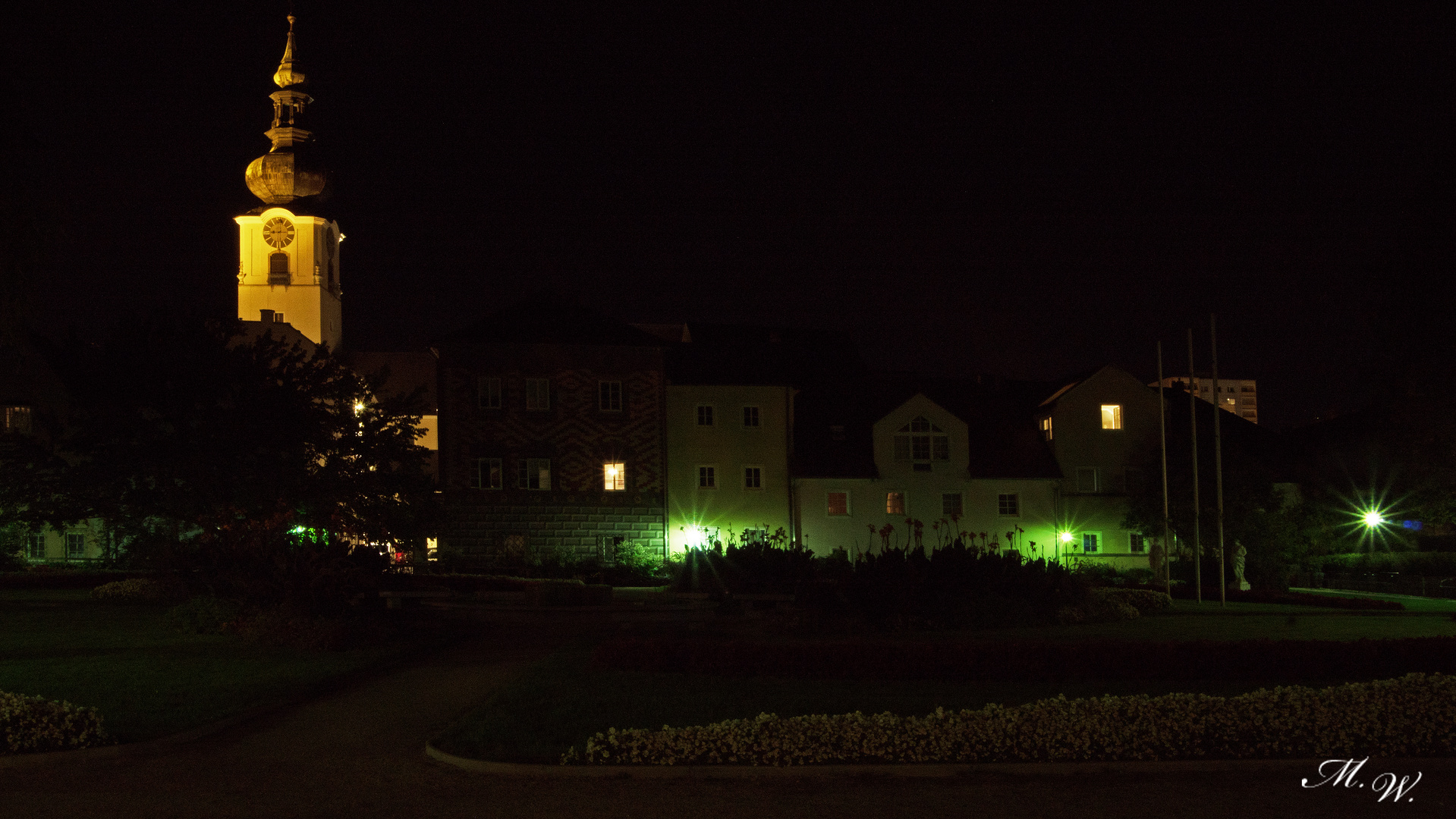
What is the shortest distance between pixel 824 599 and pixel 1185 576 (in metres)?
27.8

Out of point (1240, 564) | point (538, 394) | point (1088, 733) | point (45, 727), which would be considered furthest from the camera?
point (538, 394)

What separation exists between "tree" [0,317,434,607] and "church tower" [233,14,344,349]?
39955 mm

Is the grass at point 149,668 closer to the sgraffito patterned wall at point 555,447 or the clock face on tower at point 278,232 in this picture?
the sgraffito patterned wall at point 555,447

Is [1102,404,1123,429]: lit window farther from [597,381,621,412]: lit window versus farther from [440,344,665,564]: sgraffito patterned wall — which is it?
[597,381,621,412]: lit window

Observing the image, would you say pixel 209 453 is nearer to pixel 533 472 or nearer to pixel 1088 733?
pixel 533 472

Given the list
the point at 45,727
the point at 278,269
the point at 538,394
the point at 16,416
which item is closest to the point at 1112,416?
the point at 538,394

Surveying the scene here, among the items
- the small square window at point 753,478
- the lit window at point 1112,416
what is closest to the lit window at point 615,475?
the small square window at point 753,478

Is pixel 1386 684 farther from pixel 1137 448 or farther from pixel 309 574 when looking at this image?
pixel 1137 448

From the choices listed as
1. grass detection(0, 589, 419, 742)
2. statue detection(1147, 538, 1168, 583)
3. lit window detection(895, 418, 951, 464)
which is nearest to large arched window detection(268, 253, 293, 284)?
lit window detection(895, 418, 951, 464)

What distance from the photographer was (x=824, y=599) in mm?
26656

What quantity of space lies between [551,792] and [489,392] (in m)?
40.9

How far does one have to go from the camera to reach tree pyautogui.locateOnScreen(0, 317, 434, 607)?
33938 millimetres

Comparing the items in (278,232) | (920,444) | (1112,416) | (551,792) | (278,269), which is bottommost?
(551,792)

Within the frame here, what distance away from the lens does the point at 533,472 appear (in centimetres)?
5203
